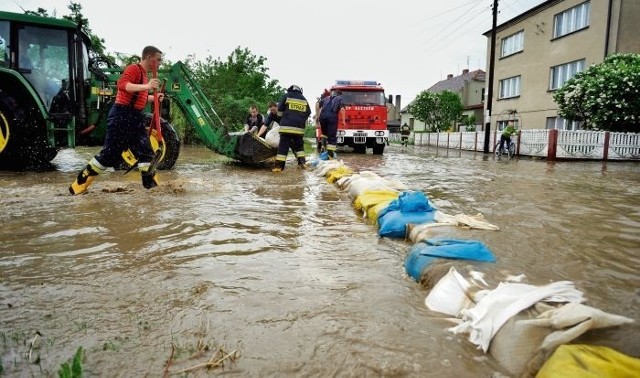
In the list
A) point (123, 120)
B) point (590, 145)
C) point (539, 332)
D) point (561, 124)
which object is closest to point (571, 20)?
point (561, 124)

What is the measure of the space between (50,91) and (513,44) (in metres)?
23.1

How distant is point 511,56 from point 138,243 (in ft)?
80.5

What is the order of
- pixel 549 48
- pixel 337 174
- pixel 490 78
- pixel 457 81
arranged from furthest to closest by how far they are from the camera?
pixel 457 81
pixel 549 48
pixel 490 78
pixel 337 174

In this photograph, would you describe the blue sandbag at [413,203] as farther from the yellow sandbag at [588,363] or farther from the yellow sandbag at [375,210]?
the yellow sandbag at [588,363]

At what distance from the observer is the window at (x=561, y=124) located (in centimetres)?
1819

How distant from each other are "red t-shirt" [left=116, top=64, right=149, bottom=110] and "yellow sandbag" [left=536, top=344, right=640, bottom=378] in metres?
4.59

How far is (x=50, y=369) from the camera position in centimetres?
144

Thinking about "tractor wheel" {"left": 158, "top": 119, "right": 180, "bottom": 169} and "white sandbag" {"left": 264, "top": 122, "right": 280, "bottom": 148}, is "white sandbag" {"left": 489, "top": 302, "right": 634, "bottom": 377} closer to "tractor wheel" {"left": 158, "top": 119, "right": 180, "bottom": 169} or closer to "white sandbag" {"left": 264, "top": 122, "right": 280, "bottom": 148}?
"tractor wheel" {"left": 158, "top": 119, "right": 180, "bottom": 169}

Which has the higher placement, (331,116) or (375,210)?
(331,116)

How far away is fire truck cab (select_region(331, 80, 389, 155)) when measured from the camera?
1472 centimetres

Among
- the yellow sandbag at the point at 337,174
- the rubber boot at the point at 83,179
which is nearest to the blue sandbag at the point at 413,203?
the yellow sandbag at the point at 337,174

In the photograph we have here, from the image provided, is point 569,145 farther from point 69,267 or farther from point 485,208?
point 69,267

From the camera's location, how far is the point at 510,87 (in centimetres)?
2373

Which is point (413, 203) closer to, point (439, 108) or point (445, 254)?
point (445, 254)
